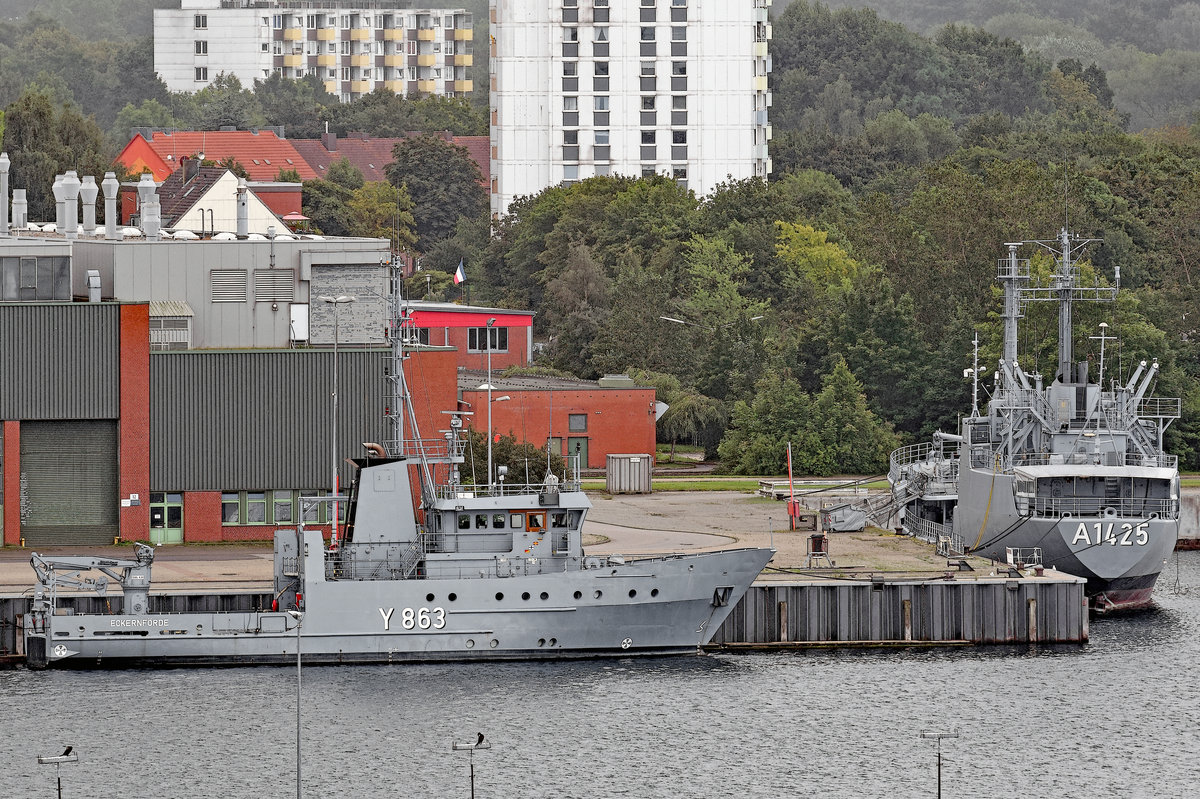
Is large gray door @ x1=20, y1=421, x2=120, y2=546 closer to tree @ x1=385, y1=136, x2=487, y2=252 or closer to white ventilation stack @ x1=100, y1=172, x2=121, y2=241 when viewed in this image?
white ventilation stack @ x1=100, y1=172, x2=121, y2=241

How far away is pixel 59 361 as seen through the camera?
74.2 meters

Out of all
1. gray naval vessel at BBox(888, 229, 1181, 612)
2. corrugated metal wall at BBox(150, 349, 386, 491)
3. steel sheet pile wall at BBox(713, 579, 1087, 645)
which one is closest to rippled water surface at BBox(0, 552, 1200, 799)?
steel sheet pile wall at BBox(713, 579, 1087, 645)

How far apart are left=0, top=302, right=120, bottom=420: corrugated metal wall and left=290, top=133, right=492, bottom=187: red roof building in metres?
106

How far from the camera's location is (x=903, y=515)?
273ft

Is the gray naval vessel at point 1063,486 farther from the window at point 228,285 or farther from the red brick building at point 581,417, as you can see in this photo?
the window at point 228,285

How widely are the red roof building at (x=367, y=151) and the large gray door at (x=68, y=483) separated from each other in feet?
349

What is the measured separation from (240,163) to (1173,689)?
119 metres

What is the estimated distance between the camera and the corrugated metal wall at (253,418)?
7475 cm

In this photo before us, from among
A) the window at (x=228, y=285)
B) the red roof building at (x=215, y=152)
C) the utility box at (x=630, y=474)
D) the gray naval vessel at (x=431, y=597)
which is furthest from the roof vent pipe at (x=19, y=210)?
the red roof building at (x=215, y=152)

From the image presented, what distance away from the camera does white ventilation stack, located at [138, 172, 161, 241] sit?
8219cm

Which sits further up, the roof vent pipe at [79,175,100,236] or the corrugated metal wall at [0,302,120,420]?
Answer: the roof vent pipe at [79,175,100,236]

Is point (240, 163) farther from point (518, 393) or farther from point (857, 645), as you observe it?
point (857, 645)

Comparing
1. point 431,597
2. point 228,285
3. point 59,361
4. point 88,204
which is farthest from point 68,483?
point 431,597

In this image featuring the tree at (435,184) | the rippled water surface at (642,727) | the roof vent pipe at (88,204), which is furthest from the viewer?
the tree at (435,184)
